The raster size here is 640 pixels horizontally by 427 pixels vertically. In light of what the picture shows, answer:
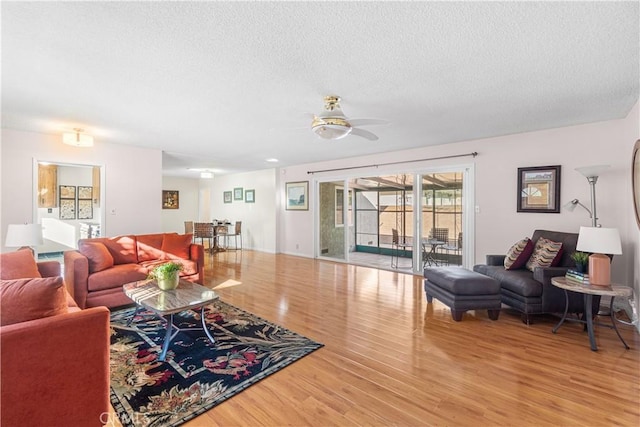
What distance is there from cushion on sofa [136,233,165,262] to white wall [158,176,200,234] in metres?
6.15

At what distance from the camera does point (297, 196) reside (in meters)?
7.57

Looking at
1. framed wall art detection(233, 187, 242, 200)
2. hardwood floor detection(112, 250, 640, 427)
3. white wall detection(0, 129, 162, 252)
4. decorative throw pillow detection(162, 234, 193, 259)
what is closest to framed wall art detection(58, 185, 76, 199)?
white wall detection(0, 129, 162, 252)

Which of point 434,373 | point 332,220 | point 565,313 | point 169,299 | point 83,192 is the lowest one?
point 434,373

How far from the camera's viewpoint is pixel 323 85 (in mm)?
2613

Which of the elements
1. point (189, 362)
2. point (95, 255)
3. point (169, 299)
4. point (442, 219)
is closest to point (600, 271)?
point (442, 219)

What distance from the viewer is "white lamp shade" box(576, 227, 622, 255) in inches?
103

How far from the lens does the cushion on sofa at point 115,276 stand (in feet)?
11.4

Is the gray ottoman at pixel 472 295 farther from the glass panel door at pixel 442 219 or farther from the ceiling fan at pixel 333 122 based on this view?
the ceiling fan at pixel 333 122

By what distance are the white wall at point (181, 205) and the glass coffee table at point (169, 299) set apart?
770 centimetres

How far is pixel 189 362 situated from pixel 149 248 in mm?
2673

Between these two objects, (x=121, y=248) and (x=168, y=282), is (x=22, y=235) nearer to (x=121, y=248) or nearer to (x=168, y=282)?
(x=121, y=248)

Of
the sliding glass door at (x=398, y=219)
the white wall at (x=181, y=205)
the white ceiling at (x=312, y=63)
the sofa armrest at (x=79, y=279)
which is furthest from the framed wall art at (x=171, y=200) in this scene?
the sofa armrest at (x=79, y=279)

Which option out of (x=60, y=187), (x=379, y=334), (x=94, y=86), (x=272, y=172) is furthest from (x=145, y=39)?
(x=60, y=187)

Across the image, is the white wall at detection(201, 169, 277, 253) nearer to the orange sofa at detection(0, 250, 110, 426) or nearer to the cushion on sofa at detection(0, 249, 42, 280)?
the cushion on sofa at detection(0, 249, 42, 280)
